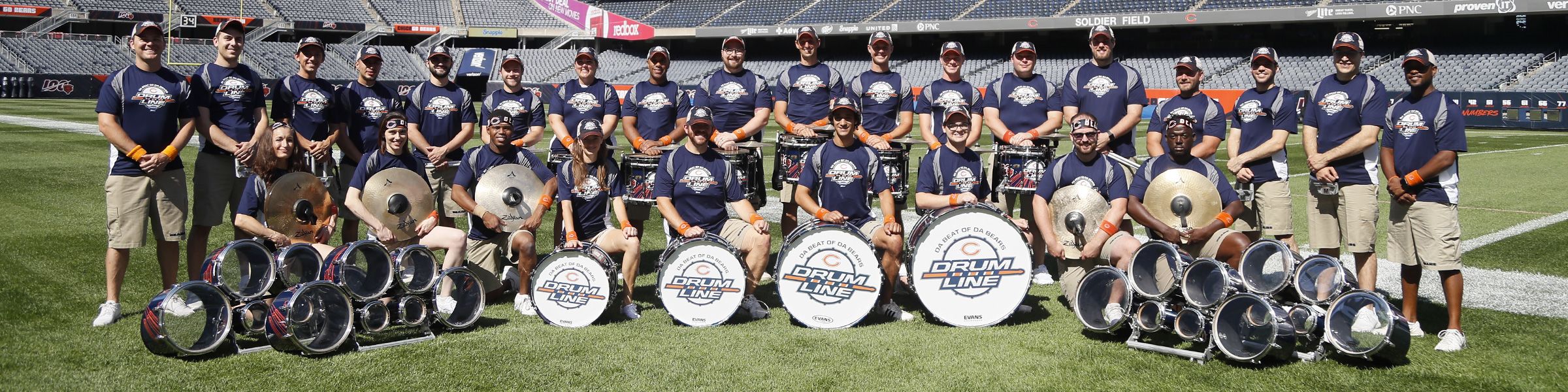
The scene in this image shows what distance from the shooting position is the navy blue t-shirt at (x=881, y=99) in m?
7.95

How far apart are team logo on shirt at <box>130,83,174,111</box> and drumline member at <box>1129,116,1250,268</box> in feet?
18.4

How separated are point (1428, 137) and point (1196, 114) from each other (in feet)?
5.51

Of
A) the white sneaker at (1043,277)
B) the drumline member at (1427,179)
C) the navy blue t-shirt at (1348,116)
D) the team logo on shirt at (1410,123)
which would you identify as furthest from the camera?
the white sneaker at (1043,277)

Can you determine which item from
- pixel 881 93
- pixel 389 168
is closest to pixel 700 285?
pixel 389 168

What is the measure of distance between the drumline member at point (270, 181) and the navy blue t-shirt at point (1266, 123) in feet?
18.3

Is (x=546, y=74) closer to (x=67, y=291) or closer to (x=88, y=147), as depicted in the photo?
(x=88, y=147)

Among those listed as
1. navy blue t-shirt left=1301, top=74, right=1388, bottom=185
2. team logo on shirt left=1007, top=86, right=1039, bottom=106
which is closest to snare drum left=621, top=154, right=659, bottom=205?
team logo on shirt left=1007, top=86, right=1039, bottom=106

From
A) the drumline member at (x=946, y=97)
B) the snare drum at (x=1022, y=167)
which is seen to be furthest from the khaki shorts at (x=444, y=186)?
the snare drum at (x=1022, y=167)

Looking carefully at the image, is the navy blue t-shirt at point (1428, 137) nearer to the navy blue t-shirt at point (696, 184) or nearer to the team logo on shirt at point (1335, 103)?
the team logo on shirt at point (1335, 103)

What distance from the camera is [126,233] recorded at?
6137 mm

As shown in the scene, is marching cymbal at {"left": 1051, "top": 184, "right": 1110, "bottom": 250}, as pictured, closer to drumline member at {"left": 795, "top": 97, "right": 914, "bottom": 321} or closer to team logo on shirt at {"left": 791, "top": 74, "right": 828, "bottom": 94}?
drumline member at {"left": 795, "top": 97, "right": 914, "bottom": 321}

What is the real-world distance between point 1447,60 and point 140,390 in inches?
1679

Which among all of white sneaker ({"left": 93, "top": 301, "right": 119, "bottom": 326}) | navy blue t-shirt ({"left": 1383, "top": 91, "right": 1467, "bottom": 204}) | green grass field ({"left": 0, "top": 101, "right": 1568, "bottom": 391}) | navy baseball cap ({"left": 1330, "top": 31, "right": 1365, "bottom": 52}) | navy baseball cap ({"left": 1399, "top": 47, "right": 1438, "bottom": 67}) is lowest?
green grass field ({"left": 0, "top": 101, "right": 1568, "bottom": 391})

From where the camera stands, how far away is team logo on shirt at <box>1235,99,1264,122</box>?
691cm
